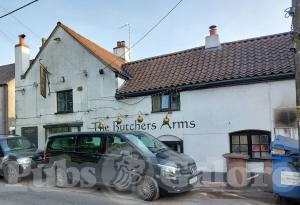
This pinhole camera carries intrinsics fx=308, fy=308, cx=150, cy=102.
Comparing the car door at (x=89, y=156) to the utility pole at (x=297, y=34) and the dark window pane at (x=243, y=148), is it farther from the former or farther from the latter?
the dark window pane at (x=243, y=148)

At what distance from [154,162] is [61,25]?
11710 mm

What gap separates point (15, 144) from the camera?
11977 mm

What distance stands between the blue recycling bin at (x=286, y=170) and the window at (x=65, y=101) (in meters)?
11.2

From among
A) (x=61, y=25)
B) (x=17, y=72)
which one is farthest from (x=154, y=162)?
(x=17, y=72)

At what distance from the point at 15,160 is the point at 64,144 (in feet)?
7.10

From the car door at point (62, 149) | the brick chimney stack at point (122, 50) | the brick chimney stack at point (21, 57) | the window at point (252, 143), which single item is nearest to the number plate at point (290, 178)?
the window at point (252, 143)

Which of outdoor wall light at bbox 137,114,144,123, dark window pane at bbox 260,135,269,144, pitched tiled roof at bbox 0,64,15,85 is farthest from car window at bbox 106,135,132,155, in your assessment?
pitched tiled roof at bbox 0,64,15,85

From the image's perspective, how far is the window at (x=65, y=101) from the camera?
16219 millimetres

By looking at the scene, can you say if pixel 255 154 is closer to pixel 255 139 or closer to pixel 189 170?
pixel 255 139

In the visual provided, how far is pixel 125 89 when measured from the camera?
1451 centimetres

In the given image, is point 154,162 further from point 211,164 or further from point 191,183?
point 211,164

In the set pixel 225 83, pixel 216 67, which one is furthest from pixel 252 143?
pixel 216 67

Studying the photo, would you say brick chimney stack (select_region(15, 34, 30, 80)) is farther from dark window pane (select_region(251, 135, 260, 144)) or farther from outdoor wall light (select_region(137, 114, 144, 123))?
dark window pane (select_region(251, 135, 260, 144))

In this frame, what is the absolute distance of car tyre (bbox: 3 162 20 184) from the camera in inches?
422
